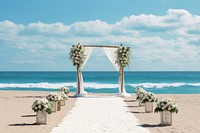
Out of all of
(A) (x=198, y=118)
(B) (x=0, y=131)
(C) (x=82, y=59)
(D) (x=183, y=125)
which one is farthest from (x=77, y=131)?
(C) (x=82, y=59)

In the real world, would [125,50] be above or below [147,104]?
above

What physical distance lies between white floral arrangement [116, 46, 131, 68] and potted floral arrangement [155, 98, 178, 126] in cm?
1755

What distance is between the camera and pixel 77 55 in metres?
31.6

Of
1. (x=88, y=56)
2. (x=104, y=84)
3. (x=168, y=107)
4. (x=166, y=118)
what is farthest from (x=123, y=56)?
(x=104, y=84)

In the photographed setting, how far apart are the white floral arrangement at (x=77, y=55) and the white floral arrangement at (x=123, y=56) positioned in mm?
2747

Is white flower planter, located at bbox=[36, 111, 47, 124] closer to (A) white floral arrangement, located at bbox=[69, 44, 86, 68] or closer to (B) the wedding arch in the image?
(B) the wedding arch

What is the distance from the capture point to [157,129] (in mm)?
13227

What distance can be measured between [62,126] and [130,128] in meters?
2.32

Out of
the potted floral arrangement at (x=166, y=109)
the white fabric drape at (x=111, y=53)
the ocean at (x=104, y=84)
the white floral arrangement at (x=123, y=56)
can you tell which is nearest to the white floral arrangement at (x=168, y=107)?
the potted floral arrangement at (x=166, y=109)

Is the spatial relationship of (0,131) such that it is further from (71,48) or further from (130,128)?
(71,48)

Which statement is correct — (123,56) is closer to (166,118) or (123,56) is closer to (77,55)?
(77,55)

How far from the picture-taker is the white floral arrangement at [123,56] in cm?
3184

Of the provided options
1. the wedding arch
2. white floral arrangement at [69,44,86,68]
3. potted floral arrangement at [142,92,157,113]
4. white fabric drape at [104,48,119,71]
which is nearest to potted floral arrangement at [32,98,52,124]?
potted floral arrangement at [142,92,157,113]

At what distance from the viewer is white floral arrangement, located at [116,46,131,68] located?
31.8 meters
